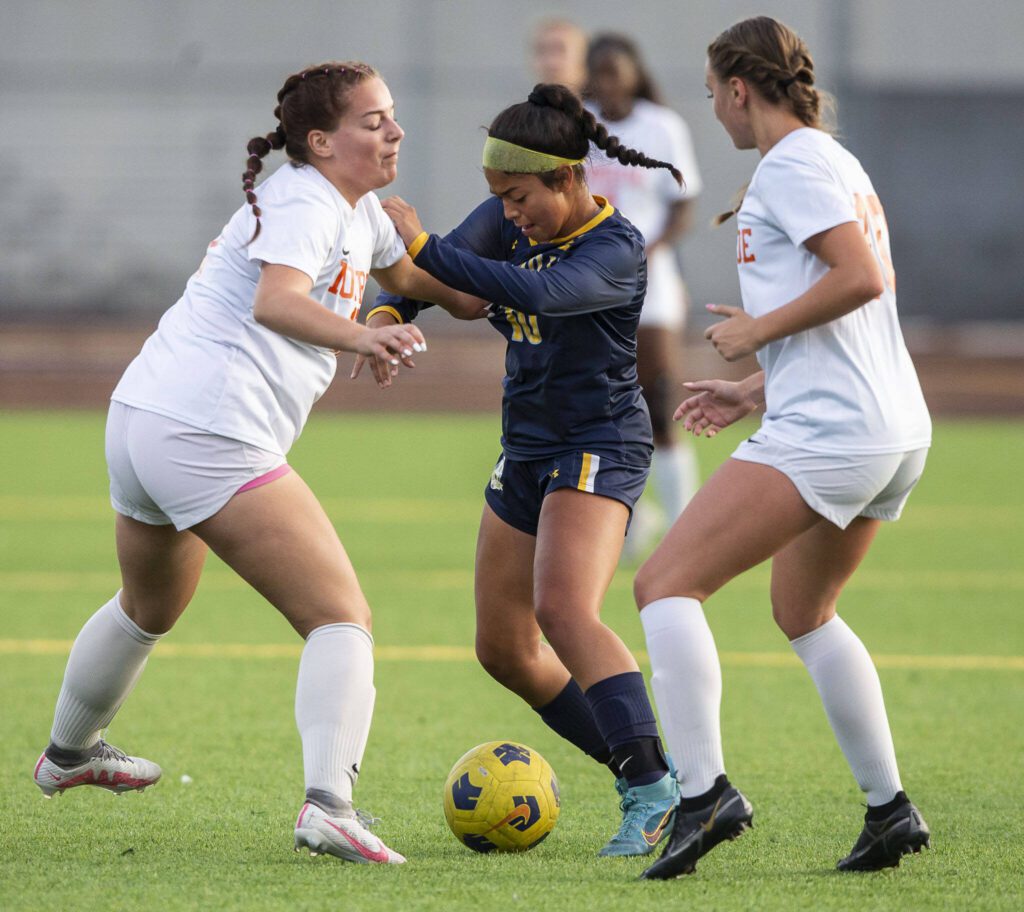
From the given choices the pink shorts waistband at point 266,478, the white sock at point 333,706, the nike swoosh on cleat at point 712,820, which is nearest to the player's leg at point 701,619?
the nike swoosh on cleat at point 712,820

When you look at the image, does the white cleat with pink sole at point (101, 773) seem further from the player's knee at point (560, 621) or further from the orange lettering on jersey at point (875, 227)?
the orange lettering on jersey at point (875, 227)

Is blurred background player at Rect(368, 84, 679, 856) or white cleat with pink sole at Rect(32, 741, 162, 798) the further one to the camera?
white cleat with pink sole at Rect(32, 741, 162, 798)

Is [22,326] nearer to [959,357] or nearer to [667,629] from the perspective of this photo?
[959,357]

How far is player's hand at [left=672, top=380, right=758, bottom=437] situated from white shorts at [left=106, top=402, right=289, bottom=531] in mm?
935

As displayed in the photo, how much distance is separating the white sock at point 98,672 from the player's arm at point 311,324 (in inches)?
39.3

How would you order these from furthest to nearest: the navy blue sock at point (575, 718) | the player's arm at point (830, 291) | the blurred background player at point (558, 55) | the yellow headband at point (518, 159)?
the blurred background player at point (558, 55)
the navy blue sock at point (575, 718)
the yellow headband at point (518, 159)
the player's arm at point (830, 291)

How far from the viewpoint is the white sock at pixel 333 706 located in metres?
3.48

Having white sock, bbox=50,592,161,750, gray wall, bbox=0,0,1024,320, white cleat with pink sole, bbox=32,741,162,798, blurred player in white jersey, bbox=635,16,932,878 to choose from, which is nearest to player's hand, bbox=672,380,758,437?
blurred player in white jersey, bbox=635,16,932,878

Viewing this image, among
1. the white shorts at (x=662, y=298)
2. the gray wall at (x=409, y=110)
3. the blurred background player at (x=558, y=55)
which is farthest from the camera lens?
the gray wall at (x=409, y=110)

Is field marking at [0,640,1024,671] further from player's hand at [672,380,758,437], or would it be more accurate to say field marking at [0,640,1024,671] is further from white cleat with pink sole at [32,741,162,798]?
player's hand at [672,380,758,437]

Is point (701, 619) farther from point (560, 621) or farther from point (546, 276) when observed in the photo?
point (546, 276)

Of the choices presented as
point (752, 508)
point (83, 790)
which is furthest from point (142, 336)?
point (752, 508)

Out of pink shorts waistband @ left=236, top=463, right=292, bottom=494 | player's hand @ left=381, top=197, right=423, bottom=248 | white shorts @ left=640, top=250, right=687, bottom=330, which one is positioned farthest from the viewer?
white shorts @ left=640, top=250, right=687, bottom=330

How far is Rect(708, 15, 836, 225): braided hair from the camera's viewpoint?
3.42 meters
